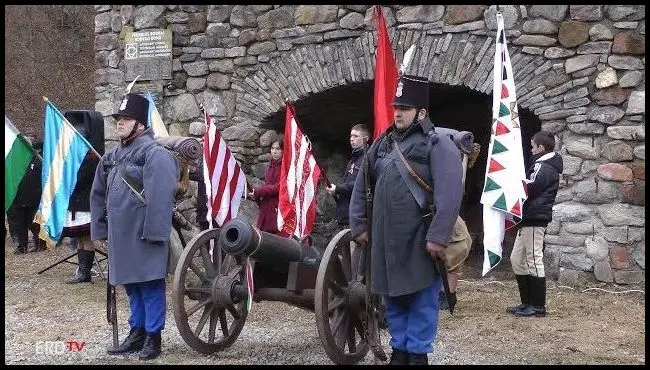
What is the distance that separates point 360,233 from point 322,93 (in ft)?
13.6

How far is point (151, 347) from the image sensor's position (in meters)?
4.85

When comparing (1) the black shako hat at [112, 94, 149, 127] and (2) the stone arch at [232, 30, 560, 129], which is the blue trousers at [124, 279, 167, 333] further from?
(2) the stone arch at [232, 30, 560, 129]

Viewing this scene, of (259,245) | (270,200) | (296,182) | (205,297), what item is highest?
(296,182)

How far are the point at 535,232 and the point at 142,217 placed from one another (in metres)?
3.15

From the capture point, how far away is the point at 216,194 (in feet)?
19.2

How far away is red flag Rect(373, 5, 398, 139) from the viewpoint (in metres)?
6.27

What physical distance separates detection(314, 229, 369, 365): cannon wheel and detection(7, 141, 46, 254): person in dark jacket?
618 cm

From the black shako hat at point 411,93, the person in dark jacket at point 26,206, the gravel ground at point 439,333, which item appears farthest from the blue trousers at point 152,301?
the person in dark jacket at point 26,206

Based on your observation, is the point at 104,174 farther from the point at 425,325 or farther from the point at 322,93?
the point at 322,93

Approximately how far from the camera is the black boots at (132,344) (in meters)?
4.95

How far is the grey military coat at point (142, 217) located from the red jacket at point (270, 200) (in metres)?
2.32

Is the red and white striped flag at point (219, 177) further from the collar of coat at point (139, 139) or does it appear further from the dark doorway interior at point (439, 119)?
the dark doorway interior at point (439, 119)

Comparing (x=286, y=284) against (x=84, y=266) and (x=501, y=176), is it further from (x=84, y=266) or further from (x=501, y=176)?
(x=84, y=266)

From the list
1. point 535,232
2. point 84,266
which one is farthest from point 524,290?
point 84,266
